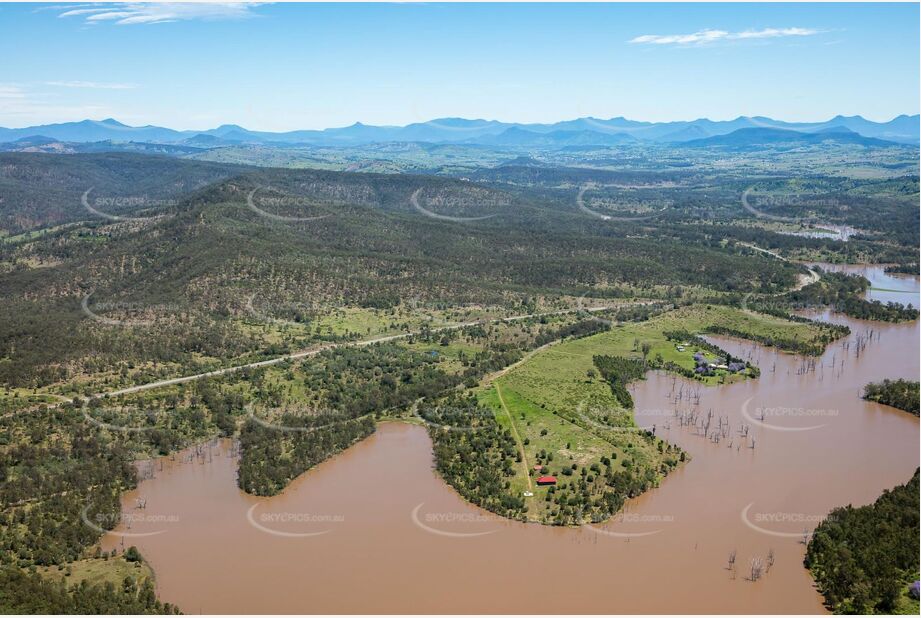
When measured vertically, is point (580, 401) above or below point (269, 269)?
below

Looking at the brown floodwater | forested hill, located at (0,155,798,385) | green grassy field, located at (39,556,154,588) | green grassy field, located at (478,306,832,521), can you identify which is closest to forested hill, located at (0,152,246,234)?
forested hill, located at (0,155,798,385)

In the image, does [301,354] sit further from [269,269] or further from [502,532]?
[502,532]

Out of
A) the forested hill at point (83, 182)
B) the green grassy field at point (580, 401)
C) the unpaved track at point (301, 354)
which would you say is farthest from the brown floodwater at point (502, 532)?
the forested hill at point (83, 182)

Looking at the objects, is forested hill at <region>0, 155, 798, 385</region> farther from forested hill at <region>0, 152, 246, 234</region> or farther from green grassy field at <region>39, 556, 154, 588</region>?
forested hill at <region>0, 152, 246, 234</region>

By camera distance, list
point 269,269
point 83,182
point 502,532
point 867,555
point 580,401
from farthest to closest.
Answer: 1. point 83,182
2. point 269,269
3. point 580,401
4. point 502,532
5. point 867,555

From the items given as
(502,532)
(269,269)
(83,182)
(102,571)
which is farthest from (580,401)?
(83,182)

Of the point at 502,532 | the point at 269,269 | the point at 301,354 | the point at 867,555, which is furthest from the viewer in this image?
the point at 269,269
